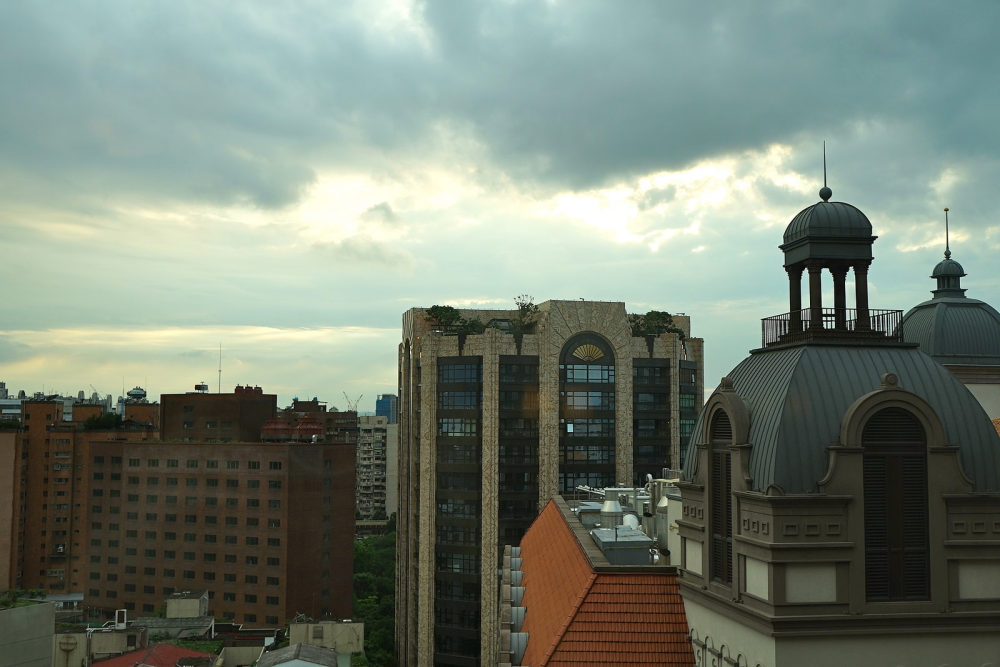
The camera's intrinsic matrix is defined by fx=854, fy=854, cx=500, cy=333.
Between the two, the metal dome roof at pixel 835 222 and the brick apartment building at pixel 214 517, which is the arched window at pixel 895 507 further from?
the brick apartment building at pixel 214 517

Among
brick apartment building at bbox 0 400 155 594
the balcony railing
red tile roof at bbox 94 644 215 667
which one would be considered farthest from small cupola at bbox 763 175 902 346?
brick apartment building at bbox 0 400 155 594

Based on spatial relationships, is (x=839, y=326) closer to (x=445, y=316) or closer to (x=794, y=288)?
(x=794, y=288)

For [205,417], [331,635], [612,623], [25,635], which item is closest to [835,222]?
[612,623]

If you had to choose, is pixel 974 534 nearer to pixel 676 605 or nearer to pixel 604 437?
pixel 676 605

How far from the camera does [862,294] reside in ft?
98.5

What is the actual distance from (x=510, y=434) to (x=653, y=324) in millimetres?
26165

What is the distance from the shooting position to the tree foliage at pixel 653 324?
114 meters

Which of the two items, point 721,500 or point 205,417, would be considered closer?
point 721,500

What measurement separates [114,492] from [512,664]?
13049cm

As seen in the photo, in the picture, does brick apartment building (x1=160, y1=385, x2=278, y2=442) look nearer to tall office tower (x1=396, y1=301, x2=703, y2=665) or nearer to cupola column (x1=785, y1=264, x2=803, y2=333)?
tall office tower (x1=396, y1=301, x2=703, y2=665)

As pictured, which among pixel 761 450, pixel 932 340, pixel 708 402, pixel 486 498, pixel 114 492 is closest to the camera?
pixel 761 450

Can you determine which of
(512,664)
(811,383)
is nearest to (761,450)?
(811,383)

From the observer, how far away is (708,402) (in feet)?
97.9

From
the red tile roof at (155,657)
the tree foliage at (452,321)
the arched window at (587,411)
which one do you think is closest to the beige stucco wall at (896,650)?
the red tile roof at (155,657)
